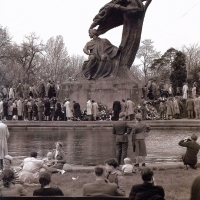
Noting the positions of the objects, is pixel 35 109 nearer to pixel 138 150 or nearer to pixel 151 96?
pixel 151 96

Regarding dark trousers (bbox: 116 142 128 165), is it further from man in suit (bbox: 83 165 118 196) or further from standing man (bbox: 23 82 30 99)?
standing man (bbox: 23 82 30 99)

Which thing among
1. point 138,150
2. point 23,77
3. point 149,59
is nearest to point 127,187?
point 138,150

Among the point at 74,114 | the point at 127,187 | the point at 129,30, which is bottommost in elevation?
the point at 127,187

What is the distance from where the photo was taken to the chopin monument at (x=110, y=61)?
37094 millimetres

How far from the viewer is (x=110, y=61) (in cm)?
3794

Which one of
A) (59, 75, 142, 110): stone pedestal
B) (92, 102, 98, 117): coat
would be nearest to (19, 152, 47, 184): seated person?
(92, 102, 98, 117): coat

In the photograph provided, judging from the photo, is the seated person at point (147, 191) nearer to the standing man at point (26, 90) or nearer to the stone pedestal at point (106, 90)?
the stone pedestal at point (106, 90)

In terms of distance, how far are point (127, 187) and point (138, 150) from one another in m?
3.51

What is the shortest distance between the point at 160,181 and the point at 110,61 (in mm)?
26686

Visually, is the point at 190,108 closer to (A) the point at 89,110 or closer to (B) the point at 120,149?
(A) the point at 89,110

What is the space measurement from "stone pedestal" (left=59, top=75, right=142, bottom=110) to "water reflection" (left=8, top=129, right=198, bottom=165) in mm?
10135

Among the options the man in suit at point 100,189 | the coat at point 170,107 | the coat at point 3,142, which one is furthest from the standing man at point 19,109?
the man in suit at point 100,189

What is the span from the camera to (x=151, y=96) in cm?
4191

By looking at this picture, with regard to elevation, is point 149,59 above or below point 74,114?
above
